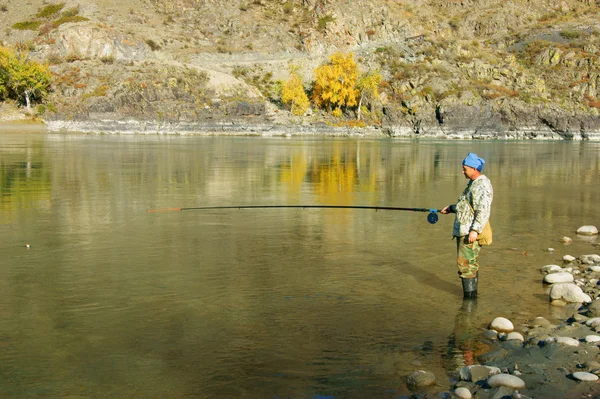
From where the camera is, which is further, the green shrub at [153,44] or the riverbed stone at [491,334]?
the green shrub at [153,44]

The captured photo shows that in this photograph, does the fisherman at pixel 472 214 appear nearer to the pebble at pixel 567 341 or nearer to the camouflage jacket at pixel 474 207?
the camouflage jacket at pixel 474 207

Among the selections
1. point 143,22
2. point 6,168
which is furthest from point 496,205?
point 143,22

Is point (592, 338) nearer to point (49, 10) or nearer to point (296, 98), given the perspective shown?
point (296, 98)

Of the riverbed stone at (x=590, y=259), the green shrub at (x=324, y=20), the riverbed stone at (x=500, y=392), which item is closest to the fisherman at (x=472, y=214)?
the riverbed stone at (x=500, y=392)

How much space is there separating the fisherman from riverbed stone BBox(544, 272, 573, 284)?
75.3 inches

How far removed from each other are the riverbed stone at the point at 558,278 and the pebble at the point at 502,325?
2.52 meters

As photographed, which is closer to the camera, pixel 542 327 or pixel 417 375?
pixel 417 375

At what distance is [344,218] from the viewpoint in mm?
17141

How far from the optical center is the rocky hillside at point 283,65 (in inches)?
3856

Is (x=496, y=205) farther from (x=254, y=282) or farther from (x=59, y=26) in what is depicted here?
(x=59, y=26)

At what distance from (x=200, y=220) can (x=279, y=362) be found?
9.94 meters

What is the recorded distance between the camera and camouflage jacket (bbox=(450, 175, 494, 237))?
883cm

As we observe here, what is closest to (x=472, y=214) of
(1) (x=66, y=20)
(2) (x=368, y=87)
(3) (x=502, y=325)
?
(3) (x=502, y=325)

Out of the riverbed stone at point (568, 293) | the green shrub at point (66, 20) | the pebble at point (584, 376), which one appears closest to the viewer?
the pebble at point (584, 376)
